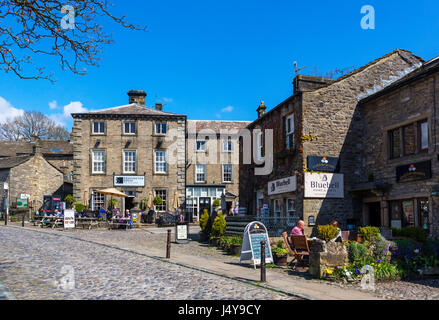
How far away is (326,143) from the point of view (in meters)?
17.2

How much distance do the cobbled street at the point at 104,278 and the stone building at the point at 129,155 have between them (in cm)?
2001

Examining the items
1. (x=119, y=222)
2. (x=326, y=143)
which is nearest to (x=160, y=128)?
(x=119, y=222)

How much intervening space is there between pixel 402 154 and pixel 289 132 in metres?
4.89

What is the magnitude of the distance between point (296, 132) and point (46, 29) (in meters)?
11.0

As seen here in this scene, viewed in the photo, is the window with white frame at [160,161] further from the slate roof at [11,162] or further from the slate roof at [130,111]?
the slate roof at [11,162]

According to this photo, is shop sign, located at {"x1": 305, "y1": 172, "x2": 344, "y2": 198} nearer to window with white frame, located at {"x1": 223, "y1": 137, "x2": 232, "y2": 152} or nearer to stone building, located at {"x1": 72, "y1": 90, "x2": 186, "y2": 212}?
stone building, located at {"x1": 72, "y1": 90, "x2": 186, "y2": 212}

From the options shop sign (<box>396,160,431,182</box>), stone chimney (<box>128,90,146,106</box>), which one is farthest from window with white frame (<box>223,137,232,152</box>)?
shop sign (<box>396,160,431,182</box>)

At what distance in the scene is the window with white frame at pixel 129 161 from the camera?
34.8 meters

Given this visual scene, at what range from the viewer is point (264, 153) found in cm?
2138

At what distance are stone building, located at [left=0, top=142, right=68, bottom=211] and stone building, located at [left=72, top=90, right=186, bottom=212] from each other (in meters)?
7.84

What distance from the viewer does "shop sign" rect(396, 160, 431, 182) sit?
13850 millimetres

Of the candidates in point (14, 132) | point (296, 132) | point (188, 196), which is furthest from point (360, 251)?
point (14, 132)

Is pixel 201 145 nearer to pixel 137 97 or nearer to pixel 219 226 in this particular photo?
pixel 137 97

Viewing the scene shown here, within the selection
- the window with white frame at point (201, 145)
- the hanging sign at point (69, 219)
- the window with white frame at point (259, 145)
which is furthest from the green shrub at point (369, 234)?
the window with white frame at point (201, 145)
